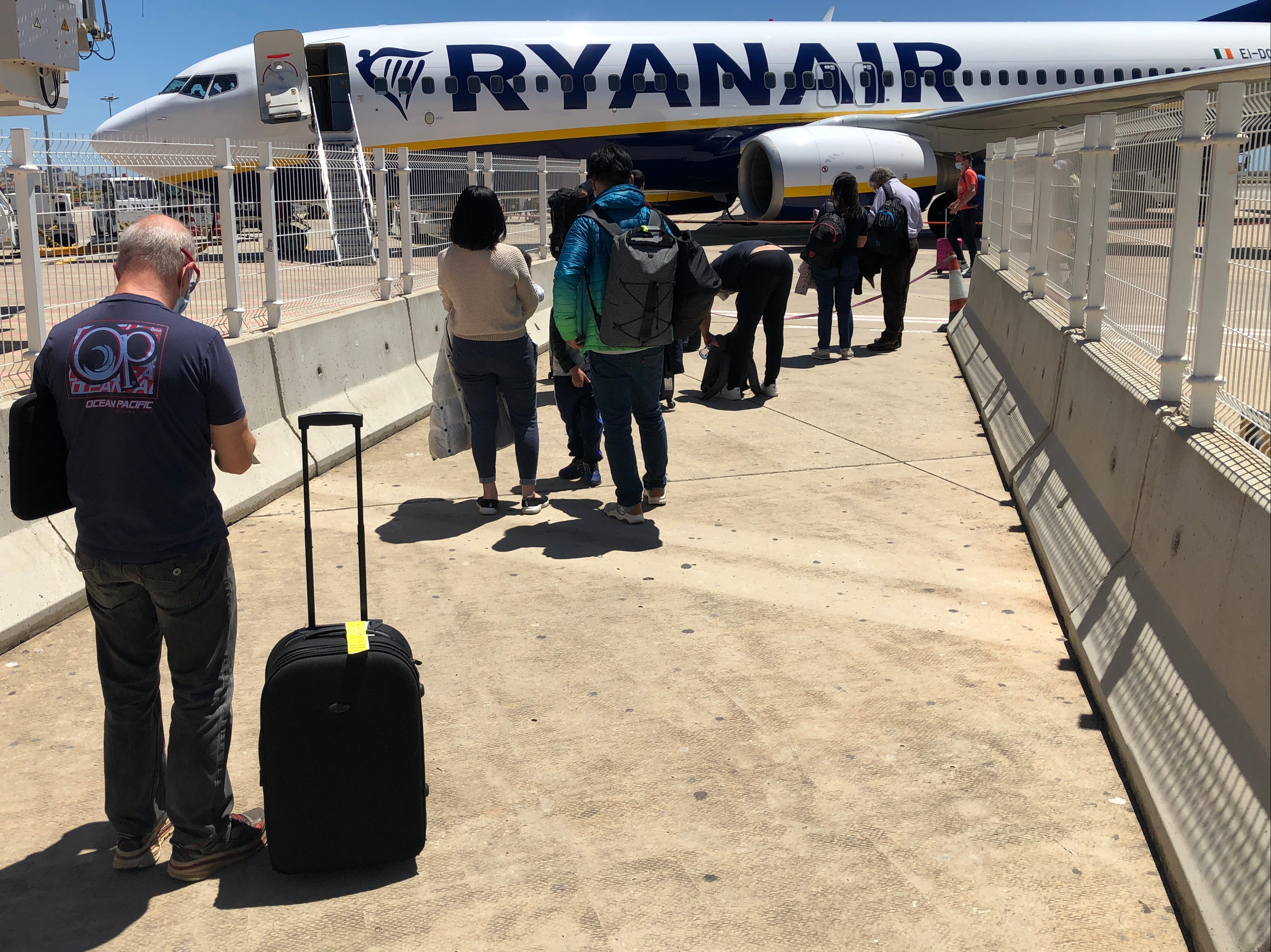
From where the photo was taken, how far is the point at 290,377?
7793 mm

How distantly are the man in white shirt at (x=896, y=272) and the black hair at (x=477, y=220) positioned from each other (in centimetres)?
659

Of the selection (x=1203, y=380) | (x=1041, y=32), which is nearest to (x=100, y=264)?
(x=1203, y=380)

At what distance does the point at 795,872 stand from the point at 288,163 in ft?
23.7

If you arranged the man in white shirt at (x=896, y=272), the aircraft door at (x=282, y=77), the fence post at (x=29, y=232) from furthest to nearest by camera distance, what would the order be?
the aircraft door at (x=282, y=77) < the man in white shirt at (x=896, y=272) < the fence post at (x=29, y=232)

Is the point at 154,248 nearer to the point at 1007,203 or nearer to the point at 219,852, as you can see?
the point at 219,852

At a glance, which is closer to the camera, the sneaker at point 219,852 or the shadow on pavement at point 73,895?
the shadow on pavement at point 73,895

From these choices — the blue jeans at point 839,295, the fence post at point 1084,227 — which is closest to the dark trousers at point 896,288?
the blue jeans at point 839,295

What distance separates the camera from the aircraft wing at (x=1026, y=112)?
21.2 metres

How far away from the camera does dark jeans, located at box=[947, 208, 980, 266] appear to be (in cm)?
1744

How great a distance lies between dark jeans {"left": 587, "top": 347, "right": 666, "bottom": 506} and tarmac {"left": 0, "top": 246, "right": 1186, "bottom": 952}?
32 cm

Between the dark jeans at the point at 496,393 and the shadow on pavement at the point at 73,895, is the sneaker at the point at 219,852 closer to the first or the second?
the shadow on pavement at the point at 73,895

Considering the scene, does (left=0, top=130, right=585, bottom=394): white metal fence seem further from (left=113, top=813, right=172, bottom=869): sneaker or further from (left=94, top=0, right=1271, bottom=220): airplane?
(left=94, top=0, right=1271, bottom=220): airplane

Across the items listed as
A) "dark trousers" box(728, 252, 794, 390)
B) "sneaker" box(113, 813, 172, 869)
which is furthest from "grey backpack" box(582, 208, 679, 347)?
"sneaker" box(113, 813, 172, 869)

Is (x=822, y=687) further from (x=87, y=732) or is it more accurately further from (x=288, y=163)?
(x=288, y=163)
